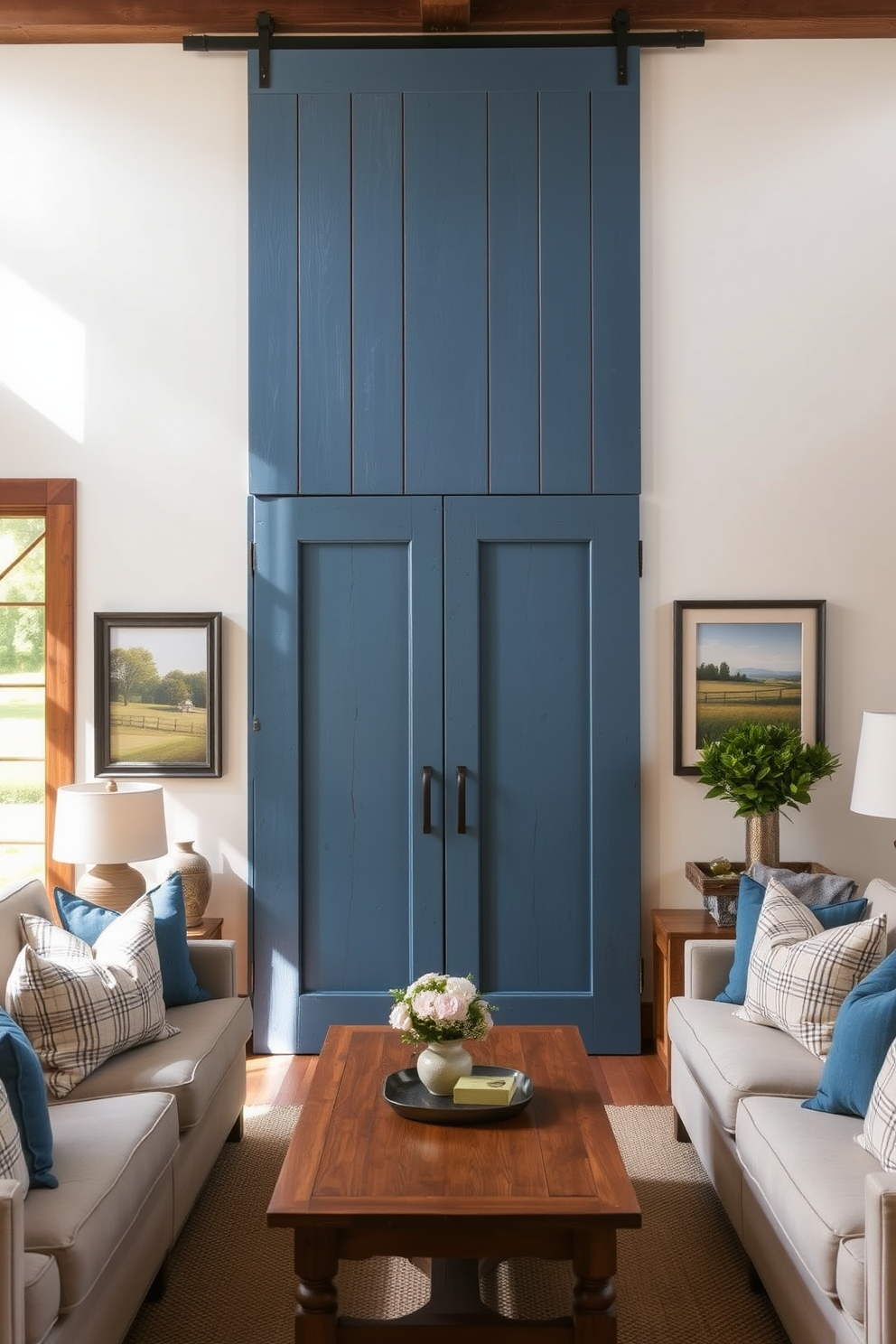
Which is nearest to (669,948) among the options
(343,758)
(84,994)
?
(343,758)

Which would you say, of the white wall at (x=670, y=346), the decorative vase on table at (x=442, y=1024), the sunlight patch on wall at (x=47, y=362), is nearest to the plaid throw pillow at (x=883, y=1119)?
the decorative vase on table at (x=442, y=1024)

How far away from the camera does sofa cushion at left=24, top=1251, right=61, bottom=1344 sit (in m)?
1.89

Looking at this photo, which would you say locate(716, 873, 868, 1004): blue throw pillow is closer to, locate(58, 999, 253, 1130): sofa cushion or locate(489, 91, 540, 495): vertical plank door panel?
locate(58, 999, 253, 1130): sofa cushion

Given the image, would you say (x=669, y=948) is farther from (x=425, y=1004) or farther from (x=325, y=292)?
(x=325, y=292)

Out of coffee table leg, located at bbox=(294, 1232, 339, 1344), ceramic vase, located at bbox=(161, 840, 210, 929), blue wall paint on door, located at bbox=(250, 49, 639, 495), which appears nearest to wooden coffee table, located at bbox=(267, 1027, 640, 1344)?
coffee table leg, located at bbox=(294, 1232, 339, 1344)

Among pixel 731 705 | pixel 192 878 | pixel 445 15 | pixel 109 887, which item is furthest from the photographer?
pixel 731 705

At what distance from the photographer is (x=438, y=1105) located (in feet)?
8.34

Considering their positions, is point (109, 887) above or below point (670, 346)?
below

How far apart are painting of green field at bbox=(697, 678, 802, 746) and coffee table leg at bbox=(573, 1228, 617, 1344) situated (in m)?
2.48

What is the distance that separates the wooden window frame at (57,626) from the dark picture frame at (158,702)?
0.48ft

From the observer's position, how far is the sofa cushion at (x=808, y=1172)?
2.09m

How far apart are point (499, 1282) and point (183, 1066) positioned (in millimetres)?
952

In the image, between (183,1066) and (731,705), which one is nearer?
(183,1066)

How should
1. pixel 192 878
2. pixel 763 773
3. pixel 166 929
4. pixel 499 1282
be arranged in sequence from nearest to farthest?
pixel 499 1282 → pixel 166 929 → pixel 763 773 → pixel 192 878
